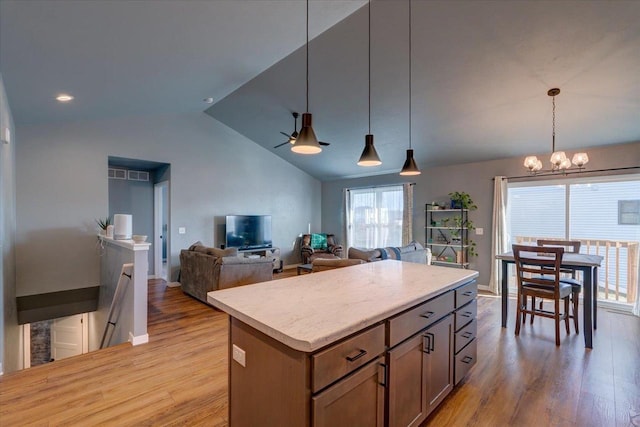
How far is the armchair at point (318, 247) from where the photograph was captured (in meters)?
7.42

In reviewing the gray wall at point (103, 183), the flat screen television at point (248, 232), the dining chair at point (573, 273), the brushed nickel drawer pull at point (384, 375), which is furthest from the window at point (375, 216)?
the brushed nickel drawer pull at point (384, 375)

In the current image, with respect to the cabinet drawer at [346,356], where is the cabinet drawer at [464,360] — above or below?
below

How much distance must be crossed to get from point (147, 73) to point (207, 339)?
122 inches

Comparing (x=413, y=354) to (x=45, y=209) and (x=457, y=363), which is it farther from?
(x=45, y=209)

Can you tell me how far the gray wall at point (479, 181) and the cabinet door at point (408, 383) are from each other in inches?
183

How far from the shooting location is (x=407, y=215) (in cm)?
669

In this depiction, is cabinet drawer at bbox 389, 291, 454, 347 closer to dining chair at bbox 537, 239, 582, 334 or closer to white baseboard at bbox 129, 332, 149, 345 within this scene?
dining chair at bbox 537, 239, 582, 334

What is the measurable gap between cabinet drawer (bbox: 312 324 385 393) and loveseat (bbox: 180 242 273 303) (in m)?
3.29

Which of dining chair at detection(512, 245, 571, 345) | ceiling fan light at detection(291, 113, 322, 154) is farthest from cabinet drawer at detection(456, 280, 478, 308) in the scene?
ceiling fan light at detection(291, 113, 322, 154)

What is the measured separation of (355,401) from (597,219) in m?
5.45

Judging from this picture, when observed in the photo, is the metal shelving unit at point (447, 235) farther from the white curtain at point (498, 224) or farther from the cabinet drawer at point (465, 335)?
the cabinet drawer at point (465, 335)

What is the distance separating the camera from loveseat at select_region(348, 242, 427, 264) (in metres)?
4.27

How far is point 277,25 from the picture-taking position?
295 centimetres

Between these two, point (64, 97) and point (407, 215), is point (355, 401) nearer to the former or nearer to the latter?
point (64, 97)
